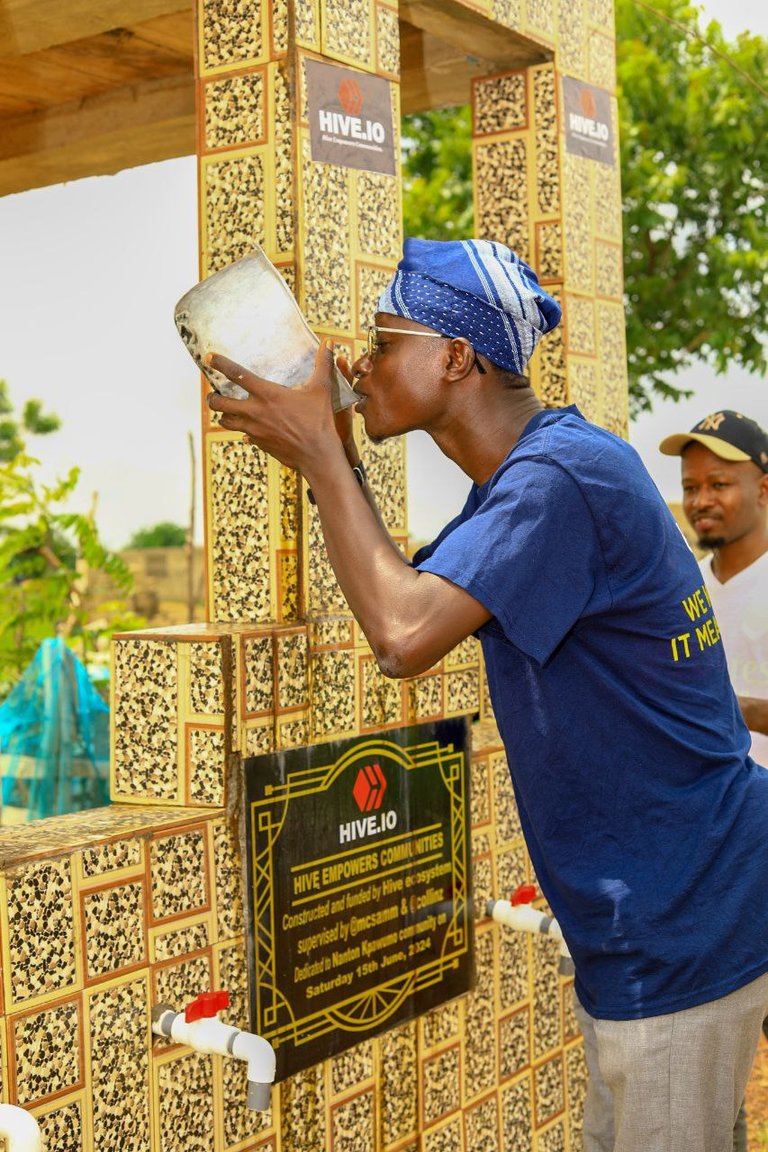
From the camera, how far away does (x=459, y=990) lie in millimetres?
3170

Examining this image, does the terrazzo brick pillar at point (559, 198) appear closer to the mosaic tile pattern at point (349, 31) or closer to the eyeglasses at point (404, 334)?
the mosaic tile pattern at point (349, 31)

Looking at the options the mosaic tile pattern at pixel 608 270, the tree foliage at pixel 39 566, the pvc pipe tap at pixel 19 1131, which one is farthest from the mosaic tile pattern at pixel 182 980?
the tree foliage at pixel 39 566

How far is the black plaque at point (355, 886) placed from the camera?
261cm

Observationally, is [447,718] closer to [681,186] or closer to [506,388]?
[506,388]

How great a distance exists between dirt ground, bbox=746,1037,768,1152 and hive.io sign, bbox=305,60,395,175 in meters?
3.11

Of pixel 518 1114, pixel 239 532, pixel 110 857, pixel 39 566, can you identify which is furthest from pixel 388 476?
pixel 39 566

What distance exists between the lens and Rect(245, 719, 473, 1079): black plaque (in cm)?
261

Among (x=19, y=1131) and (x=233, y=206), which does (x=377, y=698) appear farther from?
(x=19, y=1131)

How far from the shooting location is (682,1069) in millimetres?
1980

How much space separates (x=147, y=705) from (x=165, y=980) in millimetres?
525

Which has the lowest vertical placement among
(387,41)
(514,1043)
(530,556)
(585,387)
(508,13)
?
(514,1043)

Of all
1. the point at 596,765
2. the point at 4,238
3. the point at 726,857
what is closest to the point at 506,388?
the point at 596,765

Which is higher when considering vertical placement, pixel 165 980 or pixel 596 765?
pixel 596 765

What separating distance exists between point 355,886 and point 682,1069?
0.99m
